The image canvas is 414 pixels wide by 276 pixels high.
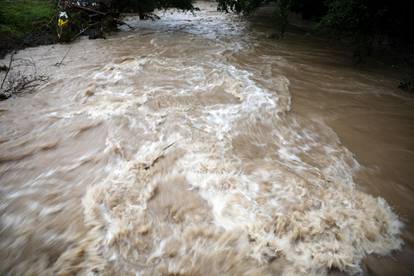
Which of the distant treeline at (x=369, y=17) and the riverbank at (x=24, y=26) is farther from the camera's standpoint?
the riverbank at (x=24, y=26)

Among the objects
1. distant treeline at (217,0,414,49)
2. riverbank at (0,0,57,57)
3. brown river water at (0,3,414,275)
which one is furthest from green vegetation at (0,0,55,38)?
distant treeline at (217,0,414,49)

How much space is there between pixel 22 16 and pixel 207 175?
40.3 feet

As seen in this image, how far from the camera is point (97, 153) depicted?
434 cm

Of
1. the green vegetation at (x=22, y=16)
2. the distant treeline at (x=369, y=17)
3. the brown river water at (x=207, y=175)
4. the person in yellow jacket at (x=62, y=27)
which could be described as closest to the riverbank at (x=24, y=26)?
the green vegetation at (x=22, y=16)

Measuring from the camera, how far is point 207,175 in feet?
12.6

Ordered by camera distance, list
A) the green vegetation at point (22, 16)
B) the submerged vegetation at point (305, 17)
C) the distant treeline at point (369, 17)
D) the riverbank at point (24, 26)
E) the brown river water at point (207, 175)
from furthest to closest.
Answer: the green vegetation at point (22, 16) → the riverbank at point (24, 26) → the submerged vegetation at point (305, 17) → the distant treeline at point (369, 17) → the brown river water at point (207, 175)

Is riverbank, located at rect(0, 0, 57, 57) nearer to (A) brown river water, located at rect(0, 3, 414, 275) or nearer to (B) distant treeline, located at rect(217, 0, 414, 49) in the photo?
(A) brown river water, located at rect(0, 3, 414, 275)

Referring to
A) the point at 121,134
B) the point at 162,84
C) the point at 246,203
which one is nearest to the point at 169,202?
the point at 246,203

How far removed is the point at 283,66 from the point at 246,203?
19.5 ft

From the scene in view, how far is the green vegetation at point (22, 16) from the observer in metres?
10.5

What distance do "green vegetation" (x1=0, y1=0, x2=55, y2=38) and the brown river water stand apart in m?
5.43

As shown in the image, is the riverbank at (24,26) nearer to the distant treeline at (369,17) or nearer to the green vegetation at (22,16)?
the green vegetation at (22,16)

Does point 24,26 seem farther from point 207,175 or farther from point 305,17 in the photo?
point 305,17

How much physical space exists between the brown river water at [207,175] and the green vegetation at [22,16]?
5425mm
